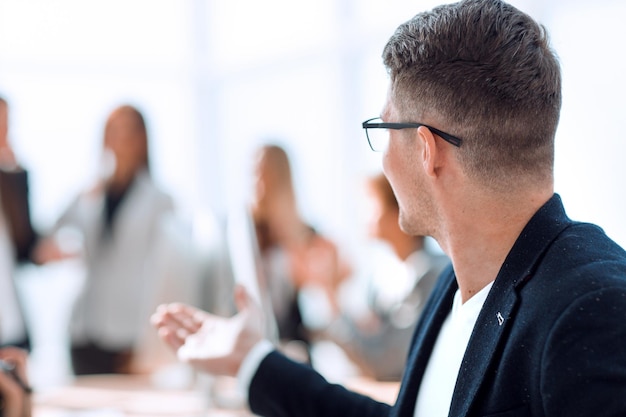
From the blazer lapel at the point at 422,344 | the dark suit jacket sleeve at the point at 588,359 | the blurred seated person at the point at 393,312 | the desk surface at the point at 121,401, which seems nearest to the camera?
the dark suit jacket sleeve at the point at 588,359

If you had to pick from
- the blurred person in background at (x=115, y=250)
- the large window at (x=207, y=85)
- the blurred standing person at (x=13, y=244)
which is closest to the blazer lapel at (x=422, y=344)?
the blurred person in background at (x=115, y=250)

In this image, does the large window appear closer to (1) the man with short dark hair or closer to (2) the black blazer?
(1) the man with short dark hair

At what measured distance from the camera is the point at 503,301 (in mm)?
1125

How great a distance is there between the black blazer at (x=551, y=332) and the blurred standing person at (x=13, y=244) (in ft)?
7.22

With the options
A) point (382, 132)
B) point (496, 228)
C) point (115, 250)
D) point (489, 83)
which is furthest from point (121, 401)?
point (489, 83)

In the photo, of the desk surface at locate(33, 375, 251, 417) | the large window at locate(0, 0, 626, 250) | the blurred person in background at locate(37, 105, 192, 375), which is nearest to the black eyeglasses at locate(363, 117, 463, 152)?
the desk surface at locate(33, 375, 251, 417)

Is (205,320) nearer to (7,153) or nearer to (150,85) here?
(7,153)

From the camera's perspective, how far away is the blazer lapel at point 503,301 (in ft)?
3.60

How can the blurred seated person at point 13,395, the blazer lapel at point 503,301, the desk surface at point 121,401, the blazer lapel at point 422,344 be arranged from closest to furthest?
the blazer lapel at point 503,301
the blazer lapel at point 422,344
the blurred seated person at point 13,395
the desk surface at point 121,401

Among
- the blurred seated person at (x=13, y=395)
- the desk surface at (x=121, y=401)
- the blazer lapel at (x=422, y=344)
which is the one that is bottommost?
the desk surface at (x=121, y=401)

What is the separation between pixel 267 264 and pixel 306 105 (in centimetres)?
265

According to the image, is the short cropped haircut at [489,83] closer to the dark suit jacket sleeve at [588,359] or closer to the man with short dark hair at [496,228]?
the man with short dark hair at [496,228]

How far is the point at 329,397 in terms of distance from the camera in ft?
4.85

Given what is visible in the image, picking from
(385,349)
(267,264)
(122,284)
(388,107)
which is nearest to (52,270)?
(122,284)
